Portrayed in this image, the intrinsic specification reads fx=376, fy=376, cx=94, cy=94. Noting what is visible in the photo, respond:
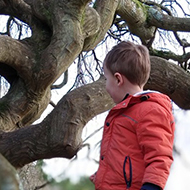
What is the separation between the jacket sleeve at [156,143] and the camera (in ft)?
5.05

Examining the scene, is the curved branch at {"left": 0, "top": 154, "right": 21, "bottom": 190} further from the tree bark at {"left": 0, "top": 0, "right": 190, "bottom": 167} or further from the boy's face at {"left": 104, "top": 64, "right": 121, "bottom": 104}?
the tree bark at {"left": 0, "top": 0, "right": 190, "bottom": 167}

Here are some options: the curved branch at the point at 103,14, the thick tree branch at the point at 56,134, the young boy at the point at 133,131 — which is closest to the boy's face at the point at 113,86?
the young boy at the point at 133,131

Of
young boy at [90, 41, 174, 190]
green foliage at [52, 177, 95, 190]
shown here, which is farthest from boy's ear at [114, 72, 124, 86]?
green foliage at [52, 177, 95, 190]

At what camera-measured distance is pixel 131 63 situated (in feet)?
5.96

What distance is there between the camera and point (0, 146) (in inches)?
115

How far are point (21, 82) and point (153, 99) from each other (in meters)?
1.90

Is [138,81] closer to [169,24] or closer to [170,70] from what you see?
[170,70]

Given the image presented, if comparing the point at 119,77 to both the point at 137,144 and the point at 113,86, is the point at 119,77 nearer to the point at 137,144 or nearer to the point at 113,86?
the point at 113,86

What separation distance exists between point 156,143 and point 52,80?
71.9 inches

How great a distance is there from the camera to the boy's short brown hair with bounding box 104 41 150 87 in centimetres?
182

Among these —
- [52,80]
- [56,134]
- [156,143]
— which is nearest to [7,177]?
[156,143]

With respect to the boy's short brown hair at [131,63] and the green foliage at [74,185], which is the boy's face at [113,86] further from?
the green foliage at [74,185]

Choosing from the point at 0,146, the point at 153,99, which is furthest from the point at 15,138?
the point at 153,99

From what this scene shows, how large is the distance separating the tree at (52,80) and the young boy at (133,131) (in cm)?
97
